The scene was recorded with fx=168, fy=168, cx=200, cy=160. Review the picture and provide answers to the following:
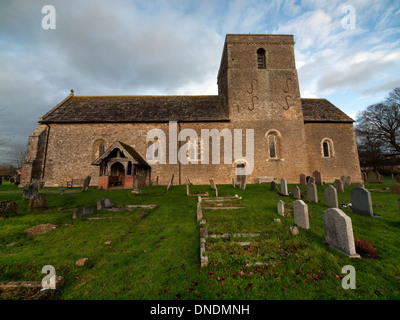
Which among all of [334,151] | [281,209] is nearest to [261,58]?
[334,151]

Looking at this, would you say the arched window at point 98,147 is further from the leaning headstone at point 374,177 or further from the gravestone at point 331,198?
the leaning headstone at point 374,177

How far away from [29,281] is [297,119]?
21.6 m

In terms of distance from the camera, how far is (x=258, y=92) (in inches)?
741

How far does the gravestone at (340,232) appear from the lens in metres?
3.70

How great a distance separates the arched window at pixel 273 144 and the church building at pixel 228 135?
0.10m

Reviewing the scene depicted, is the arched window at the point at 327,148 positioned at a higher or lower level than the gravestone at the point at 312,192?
higher

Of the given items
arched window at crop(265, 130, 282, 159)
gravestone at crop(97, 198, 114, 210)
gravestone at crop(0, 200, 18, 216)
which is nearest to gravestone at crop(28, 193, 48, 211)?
gravestone at crop(0, 200, 18, 216)

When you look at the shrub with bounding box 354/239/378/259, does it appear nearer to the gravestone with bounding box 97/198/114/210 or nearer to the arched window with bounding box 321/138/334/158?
the gravestone with bounding box 97/198/114/210

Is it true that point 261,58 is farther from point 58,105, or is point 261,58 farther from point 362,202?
point 58,105

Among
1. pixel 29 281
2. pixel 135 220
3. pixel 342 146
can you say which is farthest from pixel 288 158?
pixel 29 281

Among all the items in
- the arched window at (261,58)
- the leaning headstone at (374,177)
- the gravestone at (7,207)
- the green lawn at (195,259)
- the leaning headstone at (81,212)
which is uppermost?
the arched window at (261,58)

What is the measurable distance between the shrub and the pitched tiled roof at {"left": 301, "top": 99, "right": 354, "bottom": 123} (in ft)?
59.2

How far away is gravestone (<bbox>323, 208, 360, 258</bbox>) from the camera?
146 inches

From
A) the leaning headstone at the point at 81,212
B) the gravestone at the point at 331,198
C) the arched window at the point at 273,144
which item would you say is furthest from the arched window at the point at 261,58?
the leaning headstone at the point at 81,212
